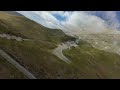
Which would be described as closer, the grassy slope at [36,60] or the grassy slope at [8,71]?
the grassy slope at [8,71]

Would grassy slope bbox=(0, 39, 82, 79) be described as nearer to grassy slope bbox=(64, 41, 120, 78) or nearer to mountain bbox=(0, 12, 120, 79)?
mountain bbox=(0, 12, 120, 79)

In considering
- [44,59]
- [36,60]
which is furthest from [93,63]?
[36,60]

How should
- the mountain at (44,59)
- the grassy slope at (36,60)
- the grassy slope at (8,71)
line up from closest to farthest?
the grassy slope at (8,71), the mountain at (44,59), the grassy slope at (36,60)

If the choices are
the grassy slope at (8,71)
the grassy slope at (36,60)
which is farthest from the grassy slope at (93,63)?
the grassy slope at (8,71)

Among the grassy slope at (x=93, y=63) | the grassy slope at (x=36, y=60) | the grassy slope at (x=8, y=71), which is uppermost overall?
the grassy slope at (x=8, y=71)

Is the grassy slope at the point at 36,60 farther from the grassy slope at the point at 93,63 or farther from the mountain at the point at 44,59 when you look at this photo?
the grassy slope at the point at 93,63

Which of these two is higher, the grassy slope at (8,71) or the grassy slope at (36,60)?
the grassy slope at (8,71)

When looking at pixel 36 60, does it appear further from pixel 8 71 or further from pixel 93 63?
pixel 93 63
